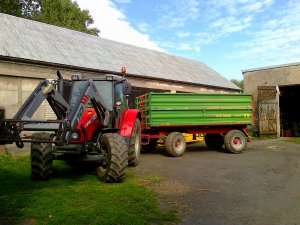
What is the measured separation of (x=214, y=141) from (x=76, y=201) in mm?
9868

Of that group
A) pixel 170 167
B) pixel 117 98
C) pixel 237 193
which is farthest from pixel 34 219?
pixel 170 167

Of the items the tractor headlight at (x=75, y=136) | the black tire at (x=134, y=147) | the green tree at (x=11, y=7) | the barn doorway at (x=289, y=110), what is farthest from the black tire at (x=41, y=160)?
the green tree at (x=11, y=7)

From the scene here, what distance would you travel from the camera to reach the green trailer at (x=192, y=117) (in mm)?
12211

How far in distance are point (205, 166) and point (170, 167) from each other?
41.1 inches

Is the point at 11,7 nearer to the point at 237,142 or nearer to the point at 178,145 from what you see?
the point at 178,145

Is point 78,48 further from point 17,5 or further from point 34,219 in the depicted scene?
point 17,5

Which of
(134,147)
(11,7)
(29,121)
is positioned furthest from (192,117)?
(11,7)

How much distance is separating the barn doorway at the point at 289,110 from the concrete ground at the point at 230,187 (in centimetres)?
1225

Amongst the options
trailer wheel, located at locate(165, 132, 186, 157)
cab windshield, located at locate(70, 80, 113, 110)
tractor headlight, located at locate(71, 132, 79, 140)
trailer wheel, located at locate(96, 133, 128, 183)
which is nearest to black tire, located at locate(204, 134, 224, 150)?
trailer wheel, located at locate(165, 132, 186, 157)

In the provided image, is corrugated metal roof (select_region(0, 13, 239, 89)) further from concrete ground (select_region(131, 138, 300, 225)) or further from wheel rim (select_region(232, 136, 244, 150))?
wheel rim (select_region(232, 136, 244, 150))

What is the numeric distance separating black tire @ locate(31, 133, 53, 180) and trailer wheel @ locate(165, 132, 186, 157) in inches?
219

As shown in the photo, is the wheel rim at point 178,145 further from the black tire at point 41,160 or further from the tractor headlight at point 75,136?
the black tire at point 41,160

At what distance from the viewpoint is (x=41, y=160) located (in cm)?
708

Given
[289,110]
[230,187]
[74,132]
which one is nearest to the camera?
[74,132]
